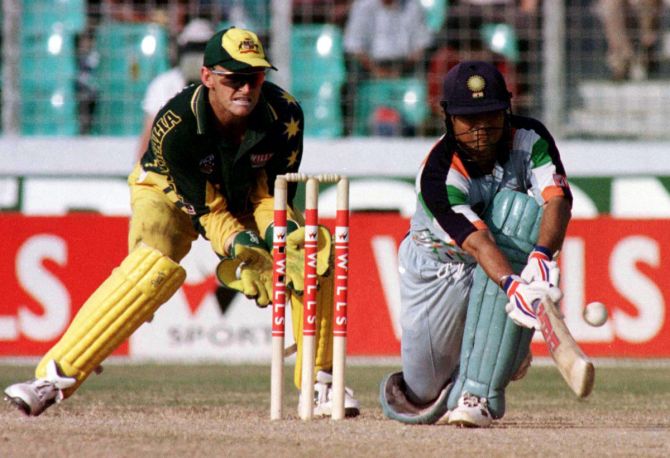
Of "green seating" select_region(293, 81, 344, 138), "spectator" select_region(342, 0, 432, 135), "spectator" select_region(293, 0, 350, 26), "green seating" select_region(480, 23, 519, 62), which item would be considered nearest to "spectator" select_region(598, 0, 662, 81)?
"green seating" select_region(480, 23, 519, 62)

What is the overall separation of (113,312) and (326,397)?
3.32 ft

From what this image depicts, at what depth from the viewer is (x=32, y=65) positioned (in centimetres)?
1169

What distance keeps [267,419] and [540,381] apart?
3.16m

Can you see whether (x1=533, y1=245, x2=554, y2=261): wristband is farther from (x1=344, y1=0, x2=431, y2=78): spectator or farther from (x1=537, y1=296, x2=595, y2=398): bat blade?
(x1=344, y1=0, x2=431, y2=78): spectator

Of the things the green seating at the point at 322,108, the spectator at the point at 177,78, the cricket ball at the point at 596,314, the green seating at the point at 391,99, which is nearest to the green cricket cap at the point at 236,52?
the cricket ball at the point at 596,314

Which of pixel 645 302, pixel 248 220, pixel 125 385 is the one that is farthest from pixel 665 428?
pixel 645 302

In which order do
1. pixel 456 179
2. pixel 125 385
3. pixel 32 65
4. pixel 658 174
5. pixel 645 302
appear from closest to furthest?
pixel 456 179, pixel 125 385, pixel 645 302, pixel 658 174, pixel 32 65

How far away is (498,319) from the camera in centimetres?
540

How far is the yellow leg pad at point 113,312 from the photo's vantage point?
5832 millimetres

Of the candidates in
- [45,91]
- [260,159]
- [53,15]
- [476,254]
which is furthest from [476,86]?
[53,15]

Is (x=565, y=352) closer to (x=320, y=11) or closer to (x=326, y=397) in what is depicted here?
(x=326, y=397)

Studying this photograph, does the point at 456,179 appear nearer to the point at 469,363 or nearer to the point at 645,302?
the point at 469,363

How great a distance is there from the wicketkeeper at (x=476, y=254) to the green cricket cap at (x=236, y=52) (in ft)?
2.82

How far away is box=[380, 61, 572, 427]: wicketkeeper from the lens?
5.21 m
